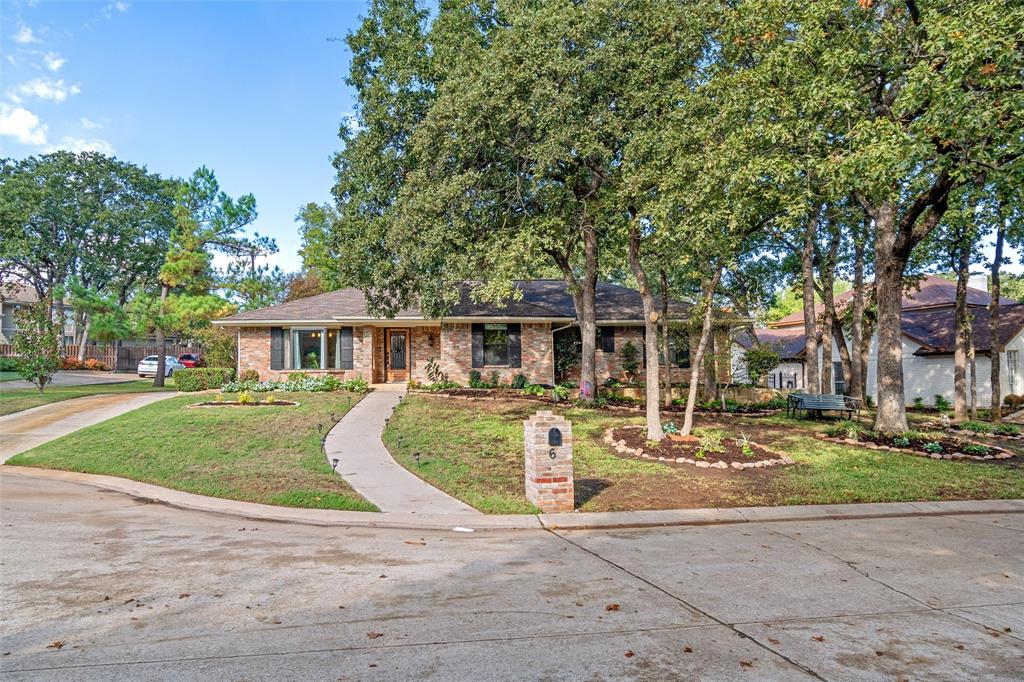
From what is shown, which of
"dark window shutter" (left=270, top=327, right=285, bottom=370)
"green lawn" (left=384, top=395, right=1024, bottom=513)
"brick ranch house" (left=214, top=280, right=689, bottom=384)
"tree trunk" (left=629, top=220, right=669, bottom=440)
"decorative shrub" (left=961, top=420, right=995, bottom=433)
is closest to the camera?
"green lawn" (left=384, top=395, right=1024, bottom=513)

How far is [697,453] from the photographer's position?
1076 cm

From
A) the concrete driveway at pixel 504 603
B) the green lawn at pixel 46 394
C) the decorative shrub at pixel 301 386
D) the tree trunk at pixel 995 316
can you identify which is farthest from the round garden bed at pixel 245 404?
the tree trunk at pixel 995 316

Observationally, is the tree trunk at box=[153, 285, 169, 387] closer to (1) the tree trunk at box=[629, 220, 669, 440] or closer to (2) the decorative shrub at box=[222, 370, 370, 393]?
(2) the decorative shrub at box=[222, 370, 370, 393]

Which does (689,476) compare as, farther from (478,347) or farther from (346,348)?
(346,348)

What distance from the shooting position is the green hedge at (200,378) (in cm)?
2055

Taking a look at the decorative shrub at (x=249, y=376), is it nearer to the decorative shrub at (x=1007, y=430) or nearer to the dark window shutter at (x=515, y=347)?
the dark window shutter at (x=515, y=347)

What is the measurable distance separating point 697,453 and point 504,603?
7.27 metres

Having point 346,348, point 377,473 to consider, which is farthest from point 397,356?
point 377,473

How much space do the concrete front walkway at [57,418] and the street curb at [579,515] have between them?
6.59 m

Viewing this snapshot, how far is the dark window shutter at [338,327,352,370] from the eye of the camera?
74.1 ft

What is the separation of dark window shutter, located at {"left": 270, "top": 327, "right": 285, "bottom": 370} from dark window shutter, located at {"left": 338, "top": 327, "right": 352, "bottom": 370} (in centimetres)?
221

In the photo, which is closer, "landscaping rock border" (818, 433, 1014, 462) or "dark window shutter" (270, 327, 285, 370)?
"landscaping rock border" (818, 433, 1014, 462)

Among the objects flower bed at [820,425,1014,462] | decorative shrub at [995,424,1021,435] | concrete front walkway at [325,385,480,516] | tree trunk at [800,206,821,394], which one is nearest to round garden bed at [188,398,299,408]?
concrete front walkway at [325,385,480,516]

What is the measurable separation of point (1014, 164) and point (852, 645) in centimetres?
876
